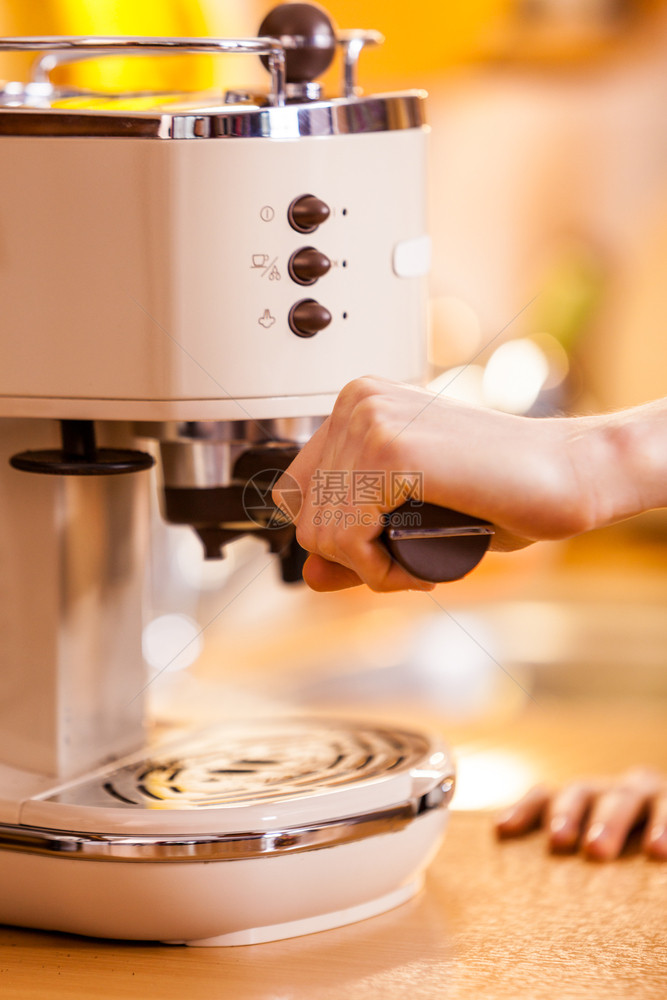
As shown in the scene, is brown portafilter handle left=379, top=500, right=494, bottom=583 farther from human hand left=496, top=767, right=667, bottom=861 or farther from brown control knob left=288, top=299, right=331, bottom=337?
human hand left=496, top=767, right=667, bottom=861

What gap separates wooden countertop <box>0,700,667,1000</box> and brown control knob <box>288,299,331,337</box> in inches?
11.6

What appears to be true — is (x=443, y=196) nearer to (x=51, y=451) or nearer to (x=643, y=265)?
(x=643, y=265)

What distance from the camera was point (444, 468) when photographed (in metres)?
0.47

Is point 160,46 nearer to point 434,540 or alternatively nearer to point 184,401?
point 184,401

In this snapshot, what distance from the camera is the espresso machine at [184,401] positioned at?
58cm

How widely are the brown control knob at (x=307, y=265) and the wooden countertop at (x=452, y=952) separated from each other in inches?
12.6

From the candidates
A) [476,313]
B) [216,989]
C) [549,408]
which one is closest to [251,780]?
[216,989]

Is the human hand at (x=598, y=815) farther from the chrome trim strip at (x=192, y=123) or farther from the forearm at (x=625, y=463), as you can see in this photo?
the chrome trim strip at (x=192, y=123)

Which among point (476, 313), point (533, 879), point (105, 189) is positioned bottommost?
point (533, 879)

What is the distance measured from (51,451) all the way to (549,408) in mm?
1472

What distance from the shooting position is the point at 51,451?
0.65 meters

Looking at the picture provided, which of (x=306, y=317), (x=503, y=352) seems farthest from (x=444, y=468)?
(x=503, y=352)

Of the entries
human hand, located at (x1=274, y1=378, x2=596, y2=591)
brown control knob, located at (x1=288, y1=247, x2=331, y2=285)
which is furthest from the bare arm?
brown control knob, located at (x1=288, y1=247, x2=331, y2=285)

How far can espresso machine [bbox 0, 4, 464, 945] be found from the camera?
58 cm
